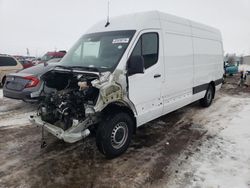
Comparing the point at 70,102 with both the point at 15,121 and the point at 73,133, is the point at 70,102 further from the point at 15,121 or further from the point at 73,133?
the point at 15,121

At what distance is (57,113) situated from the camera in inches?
160

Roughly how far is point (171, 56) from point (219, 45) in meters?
4.24

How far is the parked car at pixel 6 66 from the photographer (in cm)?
1154

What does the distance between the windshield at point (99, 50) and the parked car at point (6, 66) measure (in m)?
7.91

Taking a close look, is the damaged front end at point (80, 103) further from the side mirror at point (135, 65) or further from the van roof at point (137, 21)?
the van roof at point (137, 21)

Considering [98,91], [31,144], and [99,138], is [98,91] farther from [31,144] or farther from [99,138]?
[31,144]

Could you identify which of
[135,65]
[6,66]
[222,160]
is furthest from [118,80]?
[6,66]

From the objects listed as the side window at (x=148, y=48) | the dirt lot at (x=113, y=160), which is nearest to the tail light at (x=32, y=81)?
the dirt lot at (x=113, y=160)

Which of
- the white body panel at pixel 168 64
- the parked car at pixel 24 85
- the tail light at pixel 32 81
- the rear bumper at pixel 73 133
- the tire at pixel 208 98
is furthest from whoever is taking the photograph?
the tire at pixel 208 98

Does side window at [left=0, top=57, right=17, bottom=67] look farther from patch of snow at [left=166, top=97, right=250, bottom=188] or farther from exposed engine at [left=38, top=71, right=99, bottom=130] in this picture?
patch of snow at [left=166, top=97, right=250, bottom=188]

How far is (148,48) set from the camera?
462 cm

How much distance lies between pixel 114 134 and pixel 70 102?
968 millimetres

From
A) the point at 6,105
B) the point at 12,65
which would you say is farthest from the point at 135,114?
the point at 12,65

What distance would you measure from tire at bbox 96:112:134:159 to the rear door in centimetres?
38
